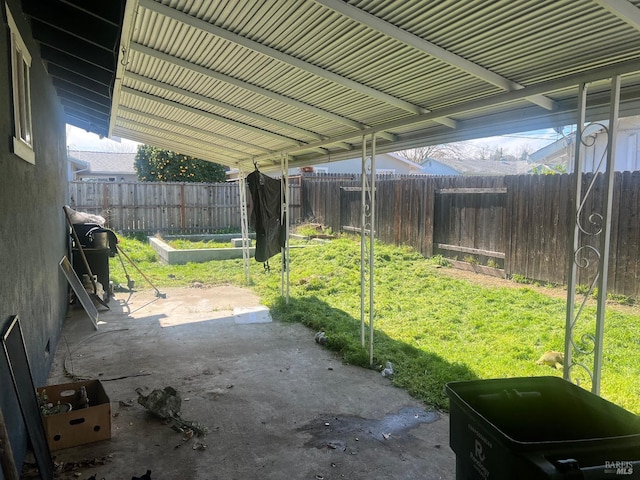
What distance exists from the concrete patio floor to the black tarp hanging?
151 cm

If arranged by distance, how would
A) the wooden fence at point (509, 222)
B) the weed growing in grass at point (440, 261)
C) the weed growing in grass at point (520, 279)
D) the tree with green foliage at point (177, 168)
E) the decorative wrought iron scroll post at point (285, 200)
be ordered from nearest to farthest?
the wooden fence at point (509, 222), the decorative wrought iron scroll post at point (285, 200), the weed growing in grass at point (520, 279), the weed growing in grass at point (440, 261), the tree with green foliage at point (177, 168)

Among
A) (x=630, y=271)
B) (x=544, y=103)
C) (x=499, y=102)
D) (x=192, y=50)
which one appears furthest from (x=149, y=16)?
(x=630, y=271)

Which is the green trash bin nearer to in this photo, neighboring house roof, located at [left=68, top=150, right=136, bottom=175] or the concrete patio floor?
the concrete patio floor

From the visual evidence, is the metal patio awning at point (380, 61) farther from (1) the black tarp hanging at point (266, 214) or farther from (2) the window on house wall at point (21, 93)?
(1) the black tarp hanging at point (266, 214)

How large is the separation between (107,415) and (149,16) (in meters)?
2.89

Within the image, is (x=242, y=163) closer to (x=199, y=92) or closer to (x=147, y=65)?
(x=199, y=92)

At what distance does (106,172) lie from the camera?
89.6 feet

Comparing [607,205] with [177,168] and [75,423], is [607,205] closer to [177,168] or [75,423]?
[75,423]

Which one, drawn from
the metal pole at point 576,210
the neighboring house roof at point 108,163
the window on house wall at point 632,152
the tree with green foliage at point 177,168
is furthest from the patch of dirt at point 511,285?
the neighboring house roof at point 108,163

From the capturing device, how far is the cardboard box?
9.69 feet

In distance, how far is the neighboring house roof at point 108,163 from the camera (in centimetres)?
2742

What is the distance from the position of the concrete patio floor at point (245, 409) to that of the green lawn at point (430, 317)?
0.44m

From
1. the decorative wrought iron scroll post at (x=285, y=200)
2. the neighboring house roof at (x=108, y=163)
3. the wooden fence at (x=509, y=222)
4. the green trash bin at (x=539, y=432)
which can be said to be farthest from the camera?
the neighboring house roof at (x=108, y=163)

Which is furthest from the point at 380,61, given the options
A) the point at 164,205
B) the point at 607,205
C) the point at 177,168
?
the point at 177,168
